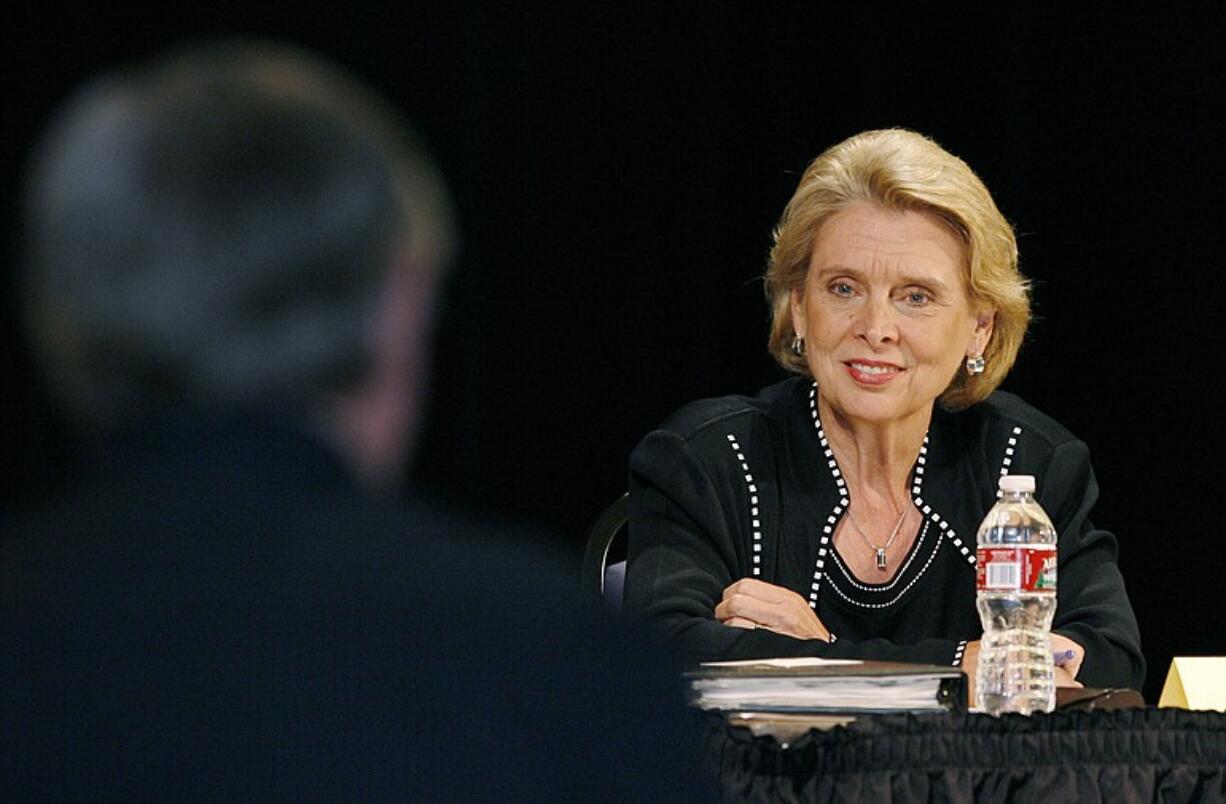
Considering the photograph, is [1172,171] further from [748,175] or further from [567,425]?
[567,425]

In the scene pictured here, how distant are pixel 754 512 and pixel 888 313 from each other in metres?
0.33

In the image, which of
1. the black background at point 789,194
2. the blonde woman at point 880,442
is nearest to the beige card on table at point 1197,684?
the blonde woman at point 880,442

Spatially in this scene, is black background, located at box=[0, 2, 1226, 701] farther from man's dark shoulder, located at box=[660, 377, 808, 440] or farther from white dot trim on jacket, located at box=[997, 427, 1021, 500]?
white dot trim on jacket, located at box=[997, 427, 1021, 500]

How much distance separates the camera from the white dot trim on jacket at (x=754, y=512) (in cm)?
272

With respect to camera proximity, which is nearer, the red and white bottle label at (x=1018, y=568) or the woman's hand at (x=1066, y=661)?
the red and white bottle label at (x=1018, y=568)

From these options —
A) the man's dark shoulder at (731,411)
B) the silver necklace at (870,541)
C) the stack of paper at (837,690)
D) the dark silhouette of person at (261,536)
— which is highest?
the dark silhouette of person at (261,536)

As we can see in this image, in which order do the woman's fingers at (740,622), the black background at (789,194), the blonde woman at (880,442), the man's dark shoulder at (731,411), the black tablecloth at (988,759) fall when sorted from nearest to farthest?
the black tablecloth at (988,759)
the woman's fingers at (740,622)
the blonde woman at (880,442)
the man's dark shoulder at (731,411)
the black background at (789,194)

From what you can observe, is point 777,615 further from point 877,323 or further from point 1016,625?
point 877,323

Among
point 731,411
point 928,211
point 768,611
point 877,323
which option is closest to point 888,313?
point 877,323

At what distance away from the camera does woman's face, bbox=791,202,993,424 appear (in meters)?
2.75

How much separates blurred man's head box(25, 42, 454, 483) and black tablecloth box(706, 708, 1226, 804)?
0.86m

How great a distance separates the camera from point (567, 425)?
378 cm

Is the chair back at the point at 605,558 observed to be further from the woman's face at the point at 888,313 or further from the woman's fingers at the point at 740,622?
the woman's fingers at the point at 740,622

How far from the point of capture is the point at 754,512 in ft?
8.98
